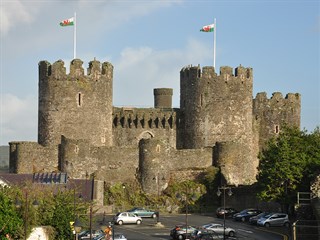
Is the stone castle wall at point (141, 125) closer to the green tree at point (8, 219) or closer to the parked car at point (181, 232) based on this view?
the parked car at point (181, 232)

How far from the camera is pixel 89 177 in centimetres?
8244

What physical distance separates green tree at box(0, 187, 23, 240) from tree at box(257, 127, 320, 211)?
21780mm

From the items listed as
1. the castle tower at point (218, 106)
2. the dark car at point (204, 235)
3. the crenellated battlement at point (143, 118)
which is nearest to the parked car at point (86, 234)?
the dark car at point (204, 235)

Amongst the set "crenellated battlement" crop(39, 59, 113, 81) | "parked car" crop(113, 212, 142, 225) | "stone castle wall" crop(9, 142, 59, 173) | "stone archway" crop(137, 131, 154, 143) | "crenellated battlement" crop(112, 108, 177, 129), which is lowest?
"parked car" crop(113, 212, 142, 225)

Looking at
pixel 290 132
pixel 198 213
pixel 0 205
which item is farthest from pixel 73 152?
pixel 0 205

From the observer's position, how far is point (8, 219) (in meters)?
55.8

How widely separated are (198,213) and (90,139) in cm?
1222

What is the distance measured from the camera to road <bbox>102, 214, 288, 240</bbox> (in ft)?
207

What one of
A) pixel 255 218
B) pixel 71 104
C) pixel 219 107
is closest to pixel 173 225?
pixel 255 218

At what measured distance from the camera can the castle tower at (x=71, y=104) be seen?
86.5 m

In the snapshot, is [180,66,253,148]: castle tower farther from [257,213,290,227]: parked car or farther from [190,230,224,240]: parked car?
[190,230,224,240]: parked car

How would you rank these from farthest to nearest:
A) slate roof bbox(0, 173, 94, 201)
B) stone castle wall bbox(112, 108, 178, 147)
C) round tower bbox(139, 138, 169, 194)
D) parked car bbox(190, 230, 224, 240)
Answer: stone castle wall bbox(112, 108, 178, 147) < round tower bbox(139, 138, 169, 194) < slate roof bbox(0, 173, 94, 201) < parked car bbox(190, 230, 224, 240)

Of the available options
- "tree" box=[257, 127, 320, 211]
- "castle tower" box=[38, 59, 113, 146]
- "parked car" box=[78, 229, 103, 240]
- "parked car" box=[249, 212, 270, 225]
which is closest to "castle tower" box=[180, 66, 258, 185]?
"castle tower" box=[38, 59, 113, 146]

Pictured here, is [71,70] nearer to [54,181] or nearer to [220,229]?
[54,181]
